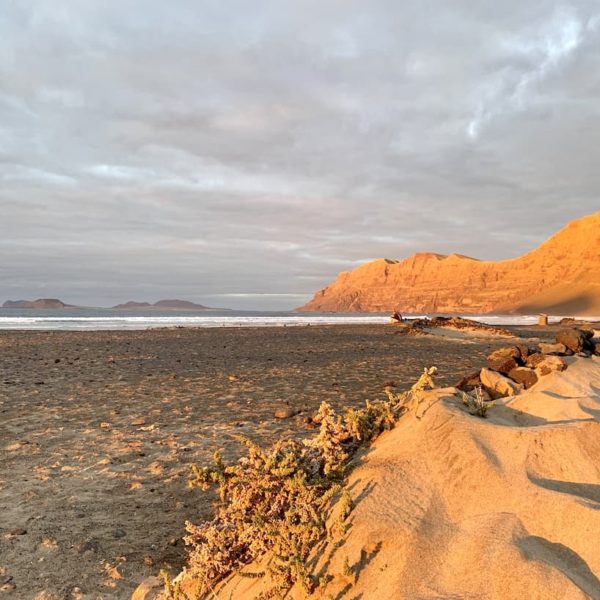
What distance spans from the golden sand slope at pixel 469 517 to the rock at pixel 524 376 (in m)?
3.62

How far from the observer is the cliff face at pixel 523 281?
4929 inches

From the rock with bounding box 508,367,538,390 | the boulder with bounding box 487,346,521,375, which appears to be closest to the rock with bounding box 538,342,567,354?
the boulder with bounding box 487,346,521,375

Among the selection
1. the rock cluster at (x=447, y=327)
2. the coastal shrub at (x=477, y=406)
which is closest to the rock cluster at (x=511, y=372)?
the coastal shrub at (x=477, y=406)

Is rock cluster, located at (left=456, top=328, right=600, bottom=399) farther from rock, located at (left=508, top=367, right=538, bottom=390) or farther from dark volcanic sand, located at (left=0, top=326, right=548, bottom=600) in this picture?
dark volcanic sand, located at (left=0, top=326, right=548, bottom=600)

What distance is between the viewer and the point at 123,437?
7.71m

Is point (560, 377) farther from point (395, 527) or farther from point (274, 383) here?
point (274, 383)

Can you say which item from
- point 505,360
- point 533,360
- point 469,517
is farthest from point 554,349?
point 469,517

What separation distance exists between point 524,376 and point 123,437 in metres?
6.29

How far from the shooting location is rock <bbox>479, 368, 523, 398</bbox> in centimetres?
624

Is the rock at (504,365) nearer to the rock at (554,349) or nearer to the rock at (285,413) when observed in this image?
the rock at (554,349)

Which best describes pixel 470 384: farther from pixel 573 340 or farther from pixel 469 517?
pixel 573 340

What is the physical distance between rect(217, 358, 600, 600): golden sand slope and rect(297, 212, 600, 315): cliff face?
124 metres

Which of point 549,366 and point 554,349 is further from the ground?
point 549,366

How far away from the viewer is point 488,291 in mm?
160625
